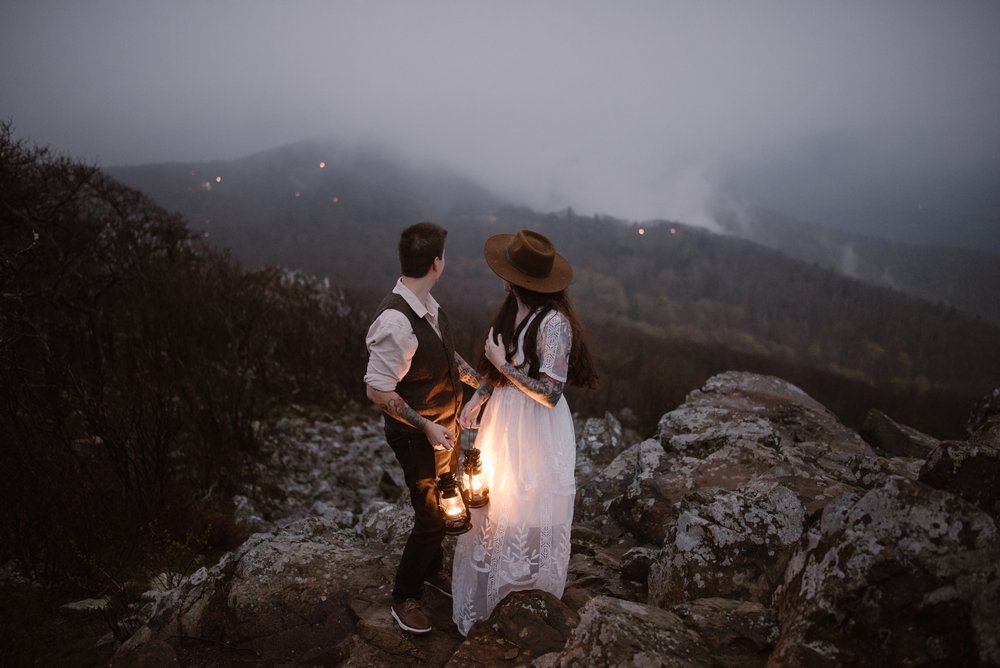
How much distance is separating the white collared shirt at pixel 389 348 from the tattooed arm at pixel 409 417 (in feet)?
0.19

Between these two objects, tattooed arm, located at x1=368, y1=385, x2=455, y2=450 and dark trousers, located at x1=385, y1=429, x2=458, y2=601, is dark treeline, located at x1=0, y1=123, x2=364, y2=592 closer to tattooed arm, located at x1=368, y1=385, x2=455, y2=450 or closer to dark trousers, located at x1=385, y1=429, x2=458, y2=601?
dark trousers, located at x1=385, y1=429, x2=458, y2=601

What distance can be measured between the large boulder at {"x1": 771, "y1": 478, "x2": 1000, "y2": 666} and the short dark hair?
91.9 inches

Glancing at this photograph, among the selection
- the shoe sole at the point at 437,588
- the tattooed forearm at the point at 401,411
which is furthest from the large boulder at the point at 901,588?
the shoe sole at the point at 437,588

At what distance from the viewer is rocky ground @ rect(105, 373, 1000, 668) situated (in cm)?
175

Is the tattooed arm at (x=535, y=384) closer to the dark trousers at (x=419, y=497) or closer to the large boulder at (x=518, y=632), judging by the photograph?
the dark trousers at (x=419, y=497)

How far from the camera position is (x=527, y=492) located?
2789 millimetres

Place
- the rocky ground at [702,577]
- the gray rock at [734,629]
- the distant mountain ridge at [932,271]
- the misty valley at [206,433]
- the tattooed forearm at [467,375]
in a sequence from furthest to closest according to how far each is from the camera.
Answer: the distant mountain ridge at [932,271]
the misty valley at [206,433]
the tattooed forearm at [467,375]
the gray rock at [734,629]
the rocky ground at [702,577]

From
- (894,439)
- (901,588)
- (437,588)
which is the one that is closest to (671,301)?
(894,439)

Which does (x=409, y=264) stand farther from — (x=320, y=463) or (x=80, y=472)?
(x=320, y=463)

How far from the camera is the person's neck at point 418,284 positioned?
2.74 metres

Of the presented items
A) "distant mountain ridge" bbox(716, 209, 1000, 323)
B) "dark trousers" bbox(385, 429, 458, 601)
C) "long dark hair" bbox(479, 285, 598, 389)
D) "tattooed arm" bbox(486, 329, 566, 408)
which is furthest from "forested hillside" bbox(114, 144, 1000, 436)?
"distant mountain ridge" bbox(716, 209, 1000, 323)

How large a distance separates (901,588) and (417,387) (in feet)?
7.55

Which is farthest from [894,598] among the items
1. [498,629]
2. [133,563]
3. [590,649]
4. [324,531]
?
[133,563]

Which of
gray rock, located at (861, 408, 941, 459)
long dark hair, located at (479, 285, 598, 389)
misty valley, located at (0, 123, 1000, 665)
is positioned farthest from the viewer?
gray rock, located at (861, 408, 941, 459)
